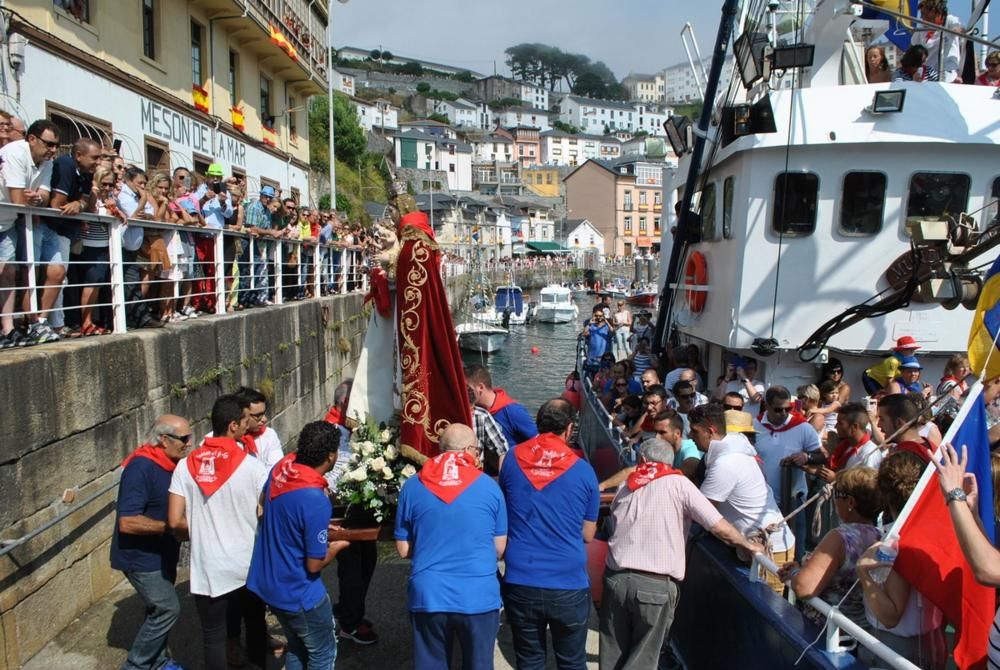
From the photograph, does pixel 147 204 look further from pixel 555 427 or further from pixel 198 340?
pixel 555 427

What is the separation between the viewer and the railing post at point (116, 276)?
705cm

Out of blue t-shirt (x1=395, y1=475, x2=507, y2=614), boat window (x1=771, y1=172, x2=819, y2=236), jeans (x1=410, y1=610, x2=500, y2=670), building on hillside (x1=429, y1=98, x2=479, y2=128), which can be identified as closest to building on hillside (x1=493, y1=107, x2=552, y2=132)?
building on hillside (x1=429, y1=98, x2=479, y2=128)

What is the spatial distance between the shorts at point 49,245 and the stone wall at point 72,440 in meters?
0.75

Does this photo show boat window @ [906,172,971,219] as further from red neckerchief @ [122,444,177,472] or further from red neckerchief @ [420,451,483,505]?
red neckerchief @ [122,444,177,472]

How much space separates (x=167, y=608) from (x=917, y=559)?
395cm

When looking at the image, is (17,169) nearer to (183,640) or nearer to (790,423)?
(183,640)

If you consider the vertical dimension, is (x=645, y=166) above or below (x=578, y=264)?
above

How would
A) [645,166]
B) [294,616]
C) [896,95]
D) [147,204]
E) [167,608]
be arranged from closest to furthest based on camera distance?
[294,616] → [167,608] → [896,95] → [147,204] → [645,166]

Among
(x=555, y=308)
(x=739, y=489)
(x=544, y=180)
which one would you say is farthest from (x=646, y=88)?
(x=739, y=489)

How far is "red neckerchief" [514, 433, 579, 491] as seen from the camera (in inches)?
157

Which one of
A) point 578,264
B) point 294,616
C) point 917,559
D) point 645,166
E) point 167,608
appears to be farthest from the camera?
point 645,166

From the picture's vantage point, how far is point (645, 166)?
89062 millimetres

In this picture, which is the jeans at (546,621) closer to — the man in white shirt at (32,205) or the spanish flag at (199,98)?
the man in white shirt at (32,205)

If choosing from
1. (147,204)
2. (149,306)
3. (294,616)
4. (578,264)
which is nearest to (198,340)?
(149,306)
